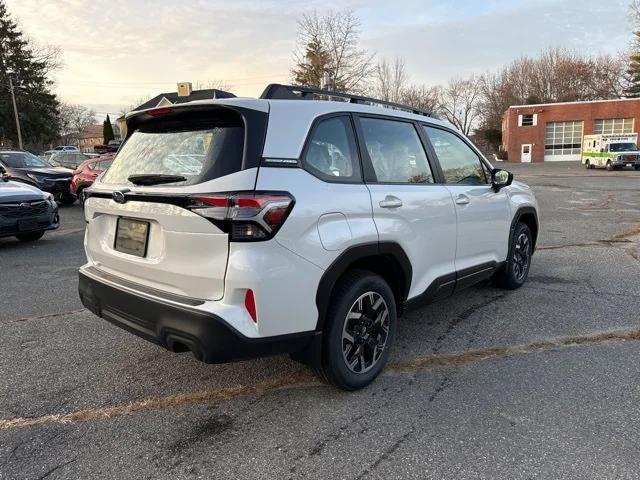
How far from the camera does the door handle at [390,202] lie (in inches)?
127

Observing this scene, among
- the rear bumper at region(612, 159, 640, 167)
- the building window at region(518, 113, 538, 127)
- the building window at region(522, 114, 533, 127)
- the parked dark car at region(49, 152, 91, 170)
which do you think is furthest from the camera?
the building window at region(522, 114, 533, 127)

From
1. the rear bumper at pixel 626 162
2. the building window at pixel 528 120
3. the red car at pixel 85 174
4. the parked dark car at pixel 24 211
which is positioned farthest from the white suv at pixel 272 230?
the building window at pixel 528 120

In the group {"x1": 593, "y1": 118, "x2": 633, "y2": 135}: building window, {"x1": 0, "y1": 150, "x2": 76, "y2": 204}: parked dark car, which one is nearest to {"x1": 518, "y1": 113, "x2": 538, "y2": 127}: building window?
{"x1": 593, "y1": 118, "x2": 633, "y2": 135}: building window

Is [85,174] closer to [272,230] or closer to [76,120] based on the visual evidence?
[272,230]

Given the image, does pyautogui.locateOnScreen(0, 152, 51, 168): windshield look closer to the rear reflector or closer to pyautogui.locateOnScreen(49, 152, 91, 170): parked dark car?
pyautogui.locateOnScreen(49, 152, 91, 170): parked dark car

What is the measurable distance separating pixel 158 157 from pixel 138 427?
162 cm

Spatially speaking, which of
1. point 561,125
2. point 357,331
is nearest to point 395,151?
point 357,331

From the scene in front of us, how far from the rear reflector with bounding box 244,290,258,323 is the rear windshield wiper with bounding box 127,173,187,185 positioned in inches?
29.5

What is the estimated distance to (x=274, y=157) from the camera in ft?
8.83

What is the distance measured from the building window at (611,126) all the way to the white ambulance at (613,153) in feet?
41.5

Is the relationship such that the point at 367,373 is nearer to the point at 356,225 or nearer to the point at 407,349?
the point at 407,349

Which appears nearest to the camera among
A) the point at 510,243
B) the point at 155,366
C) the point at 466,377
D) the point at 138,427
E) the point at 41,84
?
the point at 138,427

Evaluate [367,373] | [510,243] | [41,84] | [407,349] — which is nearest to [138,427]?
[367,373]

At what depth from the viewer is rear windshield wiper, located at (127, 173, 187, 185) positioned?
9.18 feet
